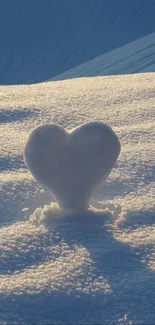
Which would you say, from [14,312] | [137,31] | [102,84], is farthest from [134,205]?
[137,31]

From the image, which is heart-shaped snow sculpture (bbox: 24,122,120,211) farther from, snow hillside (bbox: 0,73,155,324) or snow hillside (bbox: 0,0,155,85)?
snow hillside (bbox: 0,0,155,85)

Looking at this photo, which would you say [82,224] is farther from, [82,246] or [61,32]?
[61,32]

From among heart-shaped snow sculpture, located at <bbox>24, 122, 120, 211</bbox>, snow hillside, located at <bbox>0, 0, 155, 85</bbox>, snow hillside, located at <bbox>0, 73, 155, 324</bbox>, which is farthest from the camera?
snow hillside, located at <bbox>0, 0, 155, 85</bbox>

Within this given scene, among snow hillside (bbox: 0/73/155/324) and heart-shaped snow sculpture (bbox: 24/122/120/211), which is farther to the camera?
heart-shaped snow sculpture (bbox: 24/122/120/211)

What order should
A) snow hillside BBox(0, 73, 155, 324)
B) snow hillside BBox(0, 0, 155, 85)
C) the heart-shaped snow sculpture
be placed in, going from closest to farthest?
snow hillside BBox(0, 73, 155, 324)
the heart-shaped snow sculpture
snow hillside BBox(0, 0, 155, 85)

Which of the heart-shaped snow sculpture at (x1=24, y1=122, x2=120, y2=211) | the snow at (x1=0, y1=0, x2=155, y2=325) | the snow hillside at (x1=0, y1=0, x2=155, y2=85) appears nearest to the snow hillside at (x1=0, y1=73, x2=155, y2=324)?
the snow at (x1=0, y1=0, x2=155, y2=325)

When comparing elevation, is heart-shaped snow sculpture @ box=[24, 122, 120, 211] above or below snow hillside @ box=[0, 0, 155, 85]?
below

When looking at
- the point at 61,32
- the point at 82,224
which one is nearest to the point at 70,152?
the point at 82,224
